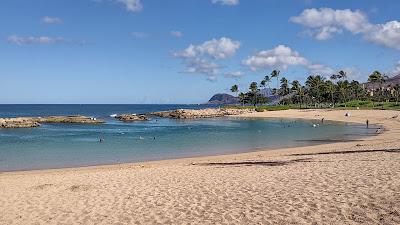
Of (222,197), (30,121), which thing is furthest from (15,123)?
(222,197)

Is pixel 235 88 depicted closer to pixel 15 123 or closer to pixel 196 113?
pixel 196 113

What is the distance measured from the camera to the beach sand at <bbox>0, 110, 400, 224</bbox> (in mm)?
11297

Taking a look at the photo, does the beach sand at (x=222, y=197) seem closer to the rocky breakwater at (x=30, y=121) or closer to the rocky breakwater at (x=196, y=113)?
the rocky breakwater at (x=30, y=121)

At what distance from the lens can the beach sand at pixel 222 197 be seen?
37.1 ft

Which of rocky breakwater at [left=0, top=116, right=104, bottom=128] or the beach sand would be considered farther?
rocky breakwater at [left=0, top=116, right=104, bottom=128]

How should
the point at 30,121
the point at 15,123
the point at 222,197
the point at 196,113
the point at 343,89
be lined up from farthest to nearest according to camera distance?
the point at 343,89 → the point at 196,113 → the point at 30,121 → the point at 15,123 → the point at 222,197

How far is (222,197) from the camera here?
1401 cm

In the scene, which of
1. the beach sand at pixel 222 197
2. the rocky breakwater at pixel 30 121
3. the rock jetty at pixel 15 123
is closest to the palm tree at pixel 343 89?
the rocky breakwater at pixel 30 121

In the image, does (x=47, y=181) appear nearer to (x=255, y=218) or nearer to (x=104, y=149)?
(x=255, y=218)

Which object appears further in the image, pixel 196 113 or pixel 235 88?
pixel 235 88

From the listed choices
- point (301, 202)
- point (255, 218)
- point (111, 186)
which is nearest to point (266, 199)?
point (301, 202)

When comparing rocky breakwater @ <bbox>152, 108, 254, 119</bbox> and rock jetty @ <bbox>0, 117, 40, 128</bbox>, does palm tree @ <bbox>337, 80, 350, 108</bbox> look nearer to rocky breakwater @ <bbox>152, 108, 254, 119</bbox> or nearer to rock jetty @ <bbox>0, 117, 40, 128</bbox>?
rocky breakwater @ <bbox>152, 108, 254, 119</bbox>

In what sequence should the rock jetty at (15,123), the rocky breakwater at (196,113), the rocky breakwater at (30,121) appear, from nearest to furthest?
the rock jetty at (15,123), the rocky breakwater at (30,121), the rocky breakwater at (196,113)

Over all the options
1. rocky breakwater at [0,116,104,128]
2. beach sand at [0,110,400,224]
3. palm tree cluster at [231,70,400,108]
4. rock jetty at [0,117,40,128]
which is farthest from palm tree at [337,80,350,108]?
beach sand at [0,110,400,224]
